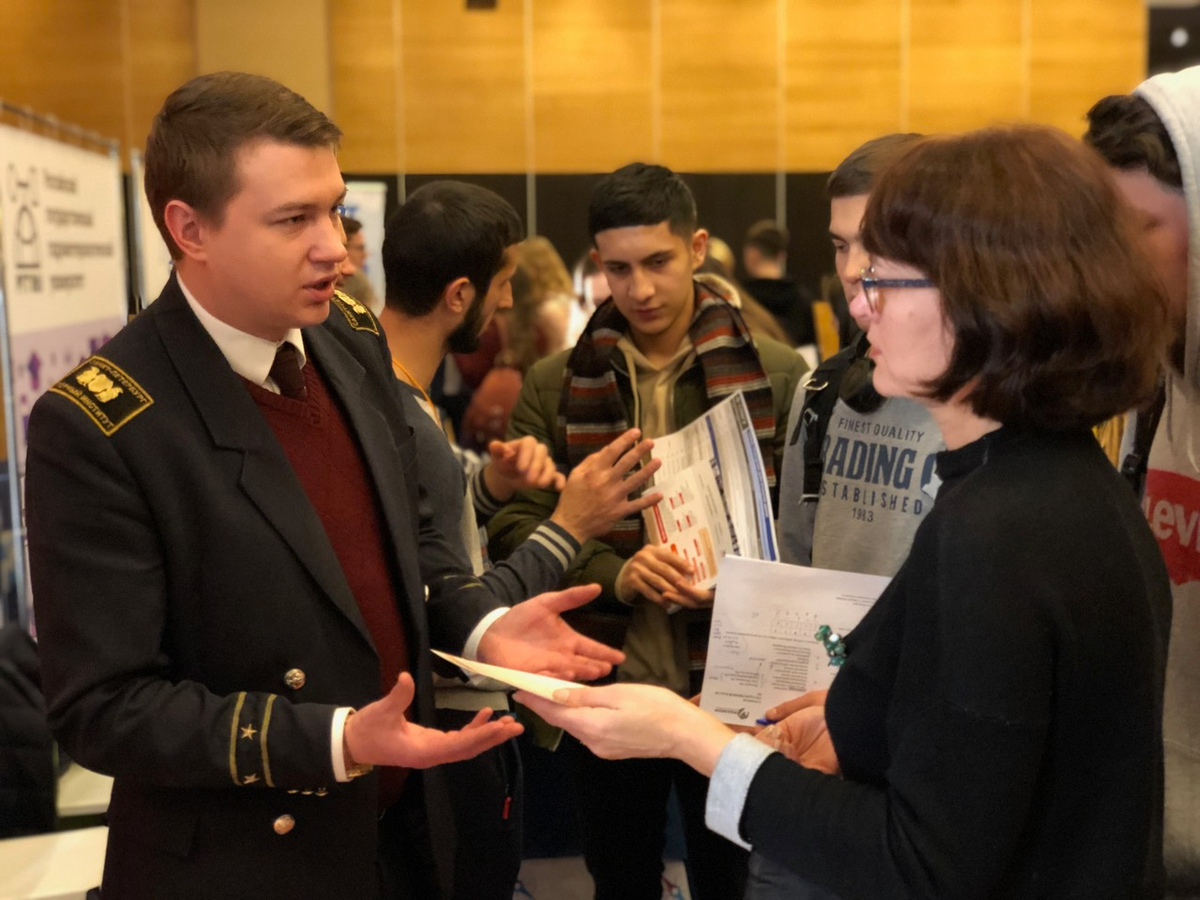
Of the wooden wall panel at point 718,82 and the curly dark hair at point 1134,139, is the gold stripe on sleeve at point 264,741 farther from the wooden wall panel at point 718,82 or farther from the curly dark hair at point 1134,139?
the wooden wall panel at point 718,82

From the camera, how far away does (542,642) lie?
5.79 feet

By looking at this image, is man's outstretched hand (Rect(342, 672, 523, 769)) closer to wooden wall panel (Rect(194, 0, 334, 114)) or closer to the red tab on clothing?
the red tab on clothing

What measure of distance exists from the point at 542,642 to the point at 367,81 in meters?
8.79

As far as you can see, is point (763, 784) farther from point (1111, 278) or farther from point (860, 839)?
point (1111, 278)

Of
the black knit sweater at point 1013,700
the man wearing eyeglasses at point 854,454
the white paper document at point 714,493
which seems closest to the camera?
the black knit sweater at point 1013,700

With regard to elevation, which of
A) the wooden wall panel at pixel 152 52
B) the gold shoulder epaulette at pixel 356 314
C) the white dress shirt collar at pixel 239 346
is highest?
the wooden wall panel at pixel 152 52

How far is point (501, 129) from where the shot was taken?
32.4ft

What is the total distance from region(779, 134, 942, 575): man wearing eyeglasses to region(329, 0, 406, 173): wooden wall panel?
8039 millimetres

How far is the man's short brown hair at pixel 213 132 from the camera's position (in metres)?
1.53

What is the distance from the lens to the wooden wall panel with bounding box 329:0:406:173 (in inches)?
380

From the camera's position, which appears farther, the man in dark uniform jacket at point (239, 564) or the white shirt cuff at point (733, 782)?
the man in dark uniform jacket at point (239, 564)

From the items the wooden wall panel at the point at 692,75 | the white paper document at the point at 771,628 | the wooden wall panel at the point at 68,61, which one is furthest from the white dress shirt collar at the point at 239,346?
the wooden wall panel at the point at 692,75

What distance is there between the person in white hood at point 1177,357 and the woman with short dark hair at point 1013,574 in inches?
11.5

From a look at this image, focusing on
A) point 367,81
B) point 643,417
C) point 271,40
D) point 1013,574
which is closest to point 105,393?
point 1013,574
